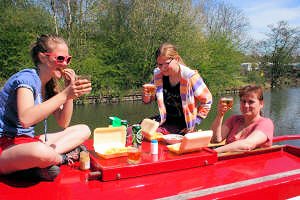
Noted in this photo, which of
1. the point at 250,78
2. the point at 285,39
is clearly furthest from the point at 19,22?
the point at 285,39

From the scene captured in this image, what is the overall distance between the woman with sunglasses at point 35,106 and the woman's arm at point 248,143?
57.6 inches

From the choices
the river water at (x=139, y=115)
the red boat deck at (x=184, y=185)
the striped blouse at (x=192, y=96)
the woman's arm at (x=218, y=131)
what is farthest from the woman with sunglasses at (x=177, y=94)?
the river water at (x=139, y=115)

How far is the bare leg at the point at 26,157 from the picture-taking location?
222 centimetres

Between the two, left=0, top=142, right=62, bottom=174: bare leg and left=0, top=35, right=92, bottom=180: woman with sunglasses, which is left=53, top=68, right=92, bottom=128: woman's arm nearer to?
left=0, top=35, right=92, bottom=180: woman with sunglasses

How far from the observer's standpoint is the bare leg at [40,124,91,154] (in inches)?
110

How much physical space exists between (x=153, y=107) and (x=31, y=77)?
1410 centimetres

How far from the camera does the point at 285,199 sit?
8.78 feet

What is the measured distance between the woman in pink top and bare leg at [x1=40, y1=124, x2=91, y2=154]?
1.29 meters

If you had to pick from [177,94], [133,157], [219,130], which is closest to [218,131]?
[219,130]

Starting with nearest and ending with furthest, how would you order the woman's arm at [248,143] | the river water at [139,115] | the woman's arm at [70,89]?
the woman's arm at [70,89], the woman's arm at [248,143], the river water at [139,115]

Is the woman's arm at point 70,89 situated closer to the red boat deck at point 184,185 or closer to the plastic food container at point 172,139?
the red boat deck at point 184,185

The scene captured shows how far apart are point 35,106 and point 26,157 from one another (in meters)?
0.36

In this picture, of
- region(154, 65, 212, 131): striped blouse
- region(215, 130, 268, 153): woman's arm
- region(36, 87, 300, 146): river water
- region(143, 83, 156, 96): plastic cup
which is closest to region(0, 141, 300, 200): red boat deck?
region(215, 130, 268, 153): woman's arm

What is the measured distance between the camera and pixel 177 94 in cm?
394
